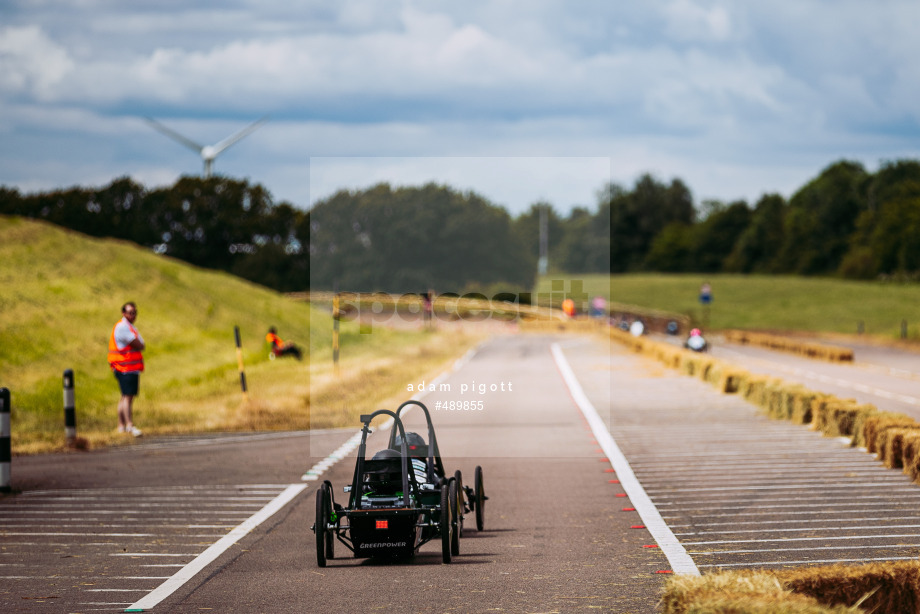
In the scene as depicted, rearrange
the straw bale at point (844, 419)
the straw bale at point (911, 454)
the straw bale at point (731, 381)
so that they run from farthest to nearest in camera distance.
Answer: the straw bale at point (731, 381)
the straw bale at point (844, 419)
the straw bale at point (911, 454)

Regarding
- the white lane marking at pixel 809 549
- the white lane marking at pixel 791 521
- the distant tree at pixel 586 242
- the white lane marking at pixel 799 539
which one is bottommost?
the white lane marking at pixel 791 521

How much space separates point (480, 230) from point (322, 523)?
38.5 ft

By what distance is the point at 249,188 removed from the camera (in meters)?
105

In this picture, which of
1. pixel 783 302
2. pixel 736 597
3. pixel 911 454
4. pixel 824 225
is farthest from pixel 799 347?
pixel 824 225

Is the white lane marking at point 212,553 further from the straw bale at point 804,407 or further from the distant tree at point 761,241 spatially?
the distant tree at point 761,241

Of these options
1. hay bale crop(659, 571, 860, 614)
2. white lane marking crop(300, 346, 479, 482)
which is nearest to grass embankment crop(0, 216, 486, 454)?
white lane marking crop(300, 346, 479, 482)

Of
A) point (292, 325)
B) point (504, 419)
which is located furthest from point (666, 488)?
point (292, 325)

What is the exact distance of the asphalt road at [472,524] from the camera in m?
7.69

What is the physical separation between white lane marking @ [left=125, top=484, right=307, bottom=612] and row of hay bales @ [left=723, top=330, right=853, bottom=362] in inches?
1351

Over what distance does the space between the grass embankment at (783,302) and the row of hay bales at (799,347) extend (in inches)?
351

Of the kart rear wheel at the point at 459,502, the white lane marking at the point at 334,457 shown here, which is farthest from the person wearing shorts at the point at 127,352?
the kart rear wheel at the point at 459,502

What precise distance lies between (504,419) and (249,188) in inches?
3454

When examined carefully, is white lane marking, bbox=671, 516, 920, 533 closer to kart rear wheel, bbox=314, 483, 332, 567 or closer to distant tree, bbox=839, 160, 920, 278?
kart rear wheel, bbox=314, 483, 332, 567

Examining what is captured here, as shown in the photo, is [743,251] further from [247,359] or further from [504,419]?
[504,419]
